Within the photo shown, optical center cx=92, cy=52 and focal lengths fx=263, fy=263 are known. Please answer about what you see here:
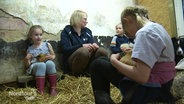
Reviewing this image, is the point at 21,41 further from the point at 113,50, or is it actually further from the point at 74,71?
the point at 113,50

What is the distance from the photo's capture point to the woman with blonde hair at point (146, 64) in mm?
1320

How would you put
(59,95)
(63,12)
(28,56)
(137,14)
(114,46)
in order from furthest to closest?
(114,46) < (63,12) < (28,56) < (59,95) < (137,14)

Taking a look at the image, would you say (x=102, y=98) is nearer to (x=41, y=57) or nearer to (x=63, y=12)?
(x=41, y=57)

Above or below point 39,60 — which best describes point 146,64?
above

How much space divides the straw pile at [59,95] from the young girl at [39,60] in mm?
111

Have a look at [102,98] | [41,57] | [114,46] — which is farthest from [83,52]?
[102,98]

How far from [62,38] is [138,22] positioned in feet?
6.51

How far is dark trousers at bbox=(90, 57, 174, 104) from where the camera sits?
144 cm

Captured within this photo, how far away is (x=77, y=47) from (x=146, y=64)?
79.7 inches

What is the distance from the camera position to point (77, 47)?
3277 mm

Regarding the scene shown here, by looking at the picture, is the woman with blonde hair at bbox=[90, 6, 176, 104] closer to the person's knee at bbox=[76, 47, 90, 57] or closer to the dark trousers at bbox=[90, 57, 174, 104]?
the dark trousers at bbox=[90, 57, 174, 104]

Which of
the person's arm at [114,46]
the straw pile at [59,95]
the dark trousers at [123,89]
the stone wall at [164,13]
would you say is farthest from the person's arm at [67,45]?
the stone wall at [164,13]

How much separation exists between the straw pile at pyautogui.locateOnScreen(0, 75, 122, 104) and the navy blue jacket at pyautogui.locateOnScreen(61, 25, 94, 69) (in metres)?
0.50

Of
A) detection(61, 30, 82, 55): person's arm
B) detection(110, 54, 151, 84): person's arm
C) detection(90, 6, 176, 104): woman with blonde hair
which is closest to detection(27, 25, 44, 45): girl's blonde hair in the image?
detection(61, 30, 82, 55): person's arm
